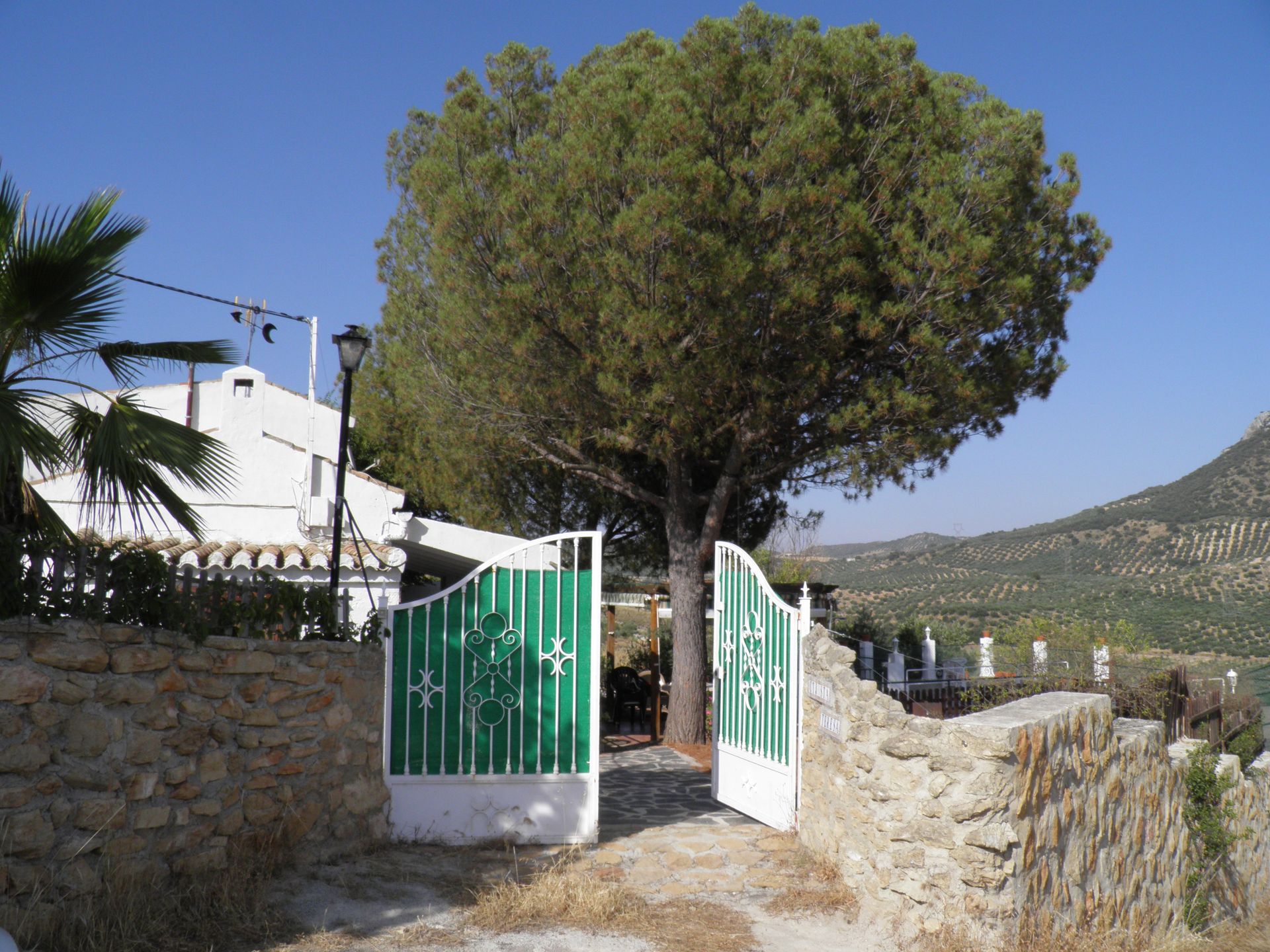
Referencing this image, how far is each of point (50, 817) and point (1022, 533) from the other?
57.2 metres

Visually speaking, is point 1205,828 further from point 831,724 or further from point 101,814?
point 101,814

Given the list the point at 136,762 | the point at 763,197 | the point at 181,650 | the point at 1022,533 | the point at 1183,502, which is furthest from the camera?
the point at 1022,533

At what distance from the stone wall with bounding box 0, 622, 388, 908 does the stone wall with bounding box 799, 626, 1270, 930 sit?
324 cm

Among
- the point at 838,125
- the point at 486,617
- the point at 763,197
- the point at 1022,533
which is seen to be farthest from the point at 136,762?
the point at 1022,533

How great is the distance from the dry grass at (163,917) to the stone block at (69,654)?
3.18ft

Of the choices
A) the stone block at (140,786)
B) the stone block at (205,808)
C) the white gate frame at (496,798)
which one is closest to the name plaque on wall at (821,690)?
the white gate frame at (496,798)

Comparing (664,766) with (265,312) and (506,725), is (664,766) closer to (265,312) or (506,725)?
(506,725)

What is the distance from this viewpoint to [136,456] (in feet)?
17.4

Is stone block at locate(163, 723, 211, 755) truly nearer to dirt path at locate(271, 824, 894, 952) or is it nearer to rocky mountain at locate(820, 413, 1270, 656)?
dirt path at locate(271, 824, 894, 952)

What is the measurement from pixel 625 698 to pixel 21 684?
10594 mm

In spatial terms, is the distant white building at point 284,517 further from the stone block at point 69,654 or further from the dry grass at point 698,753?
the stone block at point 69,654

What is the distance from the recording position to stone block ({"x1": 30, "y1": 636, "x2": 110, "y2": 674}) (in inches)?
175

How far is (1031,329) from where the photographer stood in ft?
38.4

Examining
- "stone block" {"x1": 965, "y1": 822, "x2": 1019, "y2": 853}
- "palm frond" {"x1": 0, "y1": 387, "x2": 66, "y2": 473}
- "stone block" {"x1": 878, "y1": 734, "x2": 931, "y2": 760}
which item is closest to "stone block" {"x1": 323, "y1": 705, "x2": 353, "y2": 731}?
"palm frond" {"x1": 0, "y1": 387, "x2": 66, "y2": 473}
